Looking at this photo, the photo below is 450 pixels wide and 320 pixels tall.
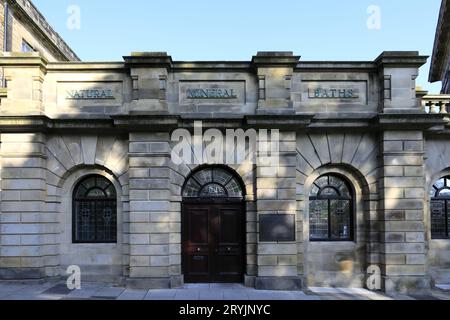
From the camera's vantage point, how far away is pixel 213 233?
1244 centimetres

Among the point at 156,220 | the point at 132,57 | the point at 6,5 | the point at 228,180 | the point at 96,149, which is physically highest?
the point at 6,5

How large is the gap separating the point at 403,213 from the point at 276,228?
3.87 metres

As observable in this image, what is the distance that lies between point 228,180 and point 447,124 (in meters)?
7.30

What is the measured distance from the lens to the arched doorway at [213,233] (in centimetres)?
1239

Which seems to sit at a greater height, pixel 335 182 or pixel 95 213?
pixel 335 182

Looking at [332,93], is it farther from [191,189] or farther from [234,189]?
[191,189]

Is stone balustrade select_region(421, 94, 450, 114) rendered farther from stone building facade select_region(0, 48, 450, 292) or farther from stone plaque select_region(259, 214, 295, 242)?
stone plaque select_region(259, 214, 295, 242)

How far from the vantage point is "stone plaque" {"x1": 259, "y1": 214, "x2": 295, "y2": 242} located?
38.6 feet

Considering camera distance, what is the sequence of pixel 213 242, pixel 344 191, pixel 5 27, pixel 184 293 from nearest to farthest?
pixel 184 293
pixel 213 242
pixel 344 191
pixel 5 27

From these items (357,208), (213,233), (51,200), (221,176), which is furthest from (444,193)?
(51,200)

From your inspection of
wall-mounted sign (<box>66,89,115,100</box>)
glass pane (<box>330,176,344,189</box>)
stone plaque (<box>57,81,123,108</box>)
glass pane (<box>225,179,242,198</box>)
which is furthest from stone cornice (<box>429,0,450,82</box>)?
wall-mounted sign (<box>66,89,115,100</box>)

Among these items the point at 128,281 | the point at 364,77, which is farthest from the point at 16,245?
the point at 364,77
